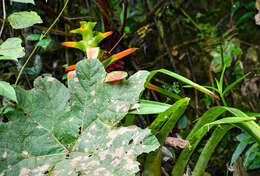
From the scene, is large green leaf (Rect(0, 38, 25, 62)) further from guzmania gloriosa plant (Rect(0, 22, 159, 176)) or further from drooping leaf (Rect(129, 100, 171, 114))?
drooping leaf (Rect(129, 100, 171, 114))

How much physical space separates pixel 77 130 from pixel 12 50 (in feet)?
1.01

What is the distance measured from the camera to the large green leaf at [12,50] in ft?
2.08

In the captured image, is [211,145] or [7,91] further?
[211,145]

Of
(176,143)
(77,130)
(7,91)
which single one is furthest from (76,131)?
(176,143)

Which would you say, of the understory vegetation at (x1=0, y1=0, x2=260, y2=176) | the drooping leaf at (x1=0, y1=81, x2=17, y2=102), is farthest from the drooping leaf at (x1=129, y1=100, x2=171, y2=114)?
the drooping leaf at (x1=0, y1=81, x2=17, y2=102)

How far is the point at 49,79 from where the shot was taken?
2.20ft

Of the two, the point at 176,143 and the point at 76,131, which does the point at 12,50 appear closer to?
the point at 76,131

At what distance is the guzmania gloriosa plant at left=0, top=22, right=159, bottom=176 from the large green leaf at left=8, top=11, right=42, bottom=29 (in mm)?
207

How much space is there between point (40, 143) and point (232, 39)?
4.10ft

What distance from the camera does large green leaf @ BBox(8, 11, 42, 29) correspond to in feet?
2.35

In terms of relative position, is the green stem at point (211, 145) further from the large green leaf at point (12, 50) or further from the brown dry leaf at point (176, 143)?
the large green leaf at point (12, 50)

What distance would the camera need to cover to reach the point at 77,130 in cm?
64

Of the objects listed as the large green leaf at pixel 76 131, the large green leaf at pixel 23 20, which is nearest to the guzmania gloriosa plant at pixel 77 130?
the large green leaf at pixel 76 131

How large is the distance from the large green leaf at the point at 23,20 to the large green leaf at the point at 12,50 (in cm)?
6
